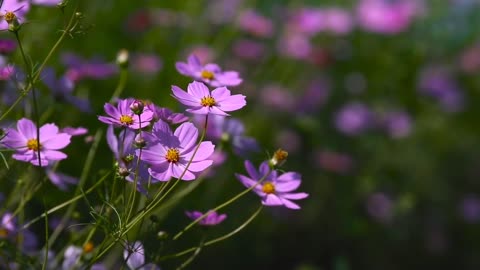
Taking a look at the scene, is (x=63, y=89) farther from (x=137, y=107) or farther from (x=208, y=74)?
(x=137, y=107)

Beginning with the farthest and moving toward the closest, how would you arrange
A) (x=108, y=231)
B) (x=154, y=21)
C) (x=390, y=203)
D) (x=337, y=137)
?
(x=337, y=137), (x=154, y=21), (x=390, y=203), (x=108, y=231)

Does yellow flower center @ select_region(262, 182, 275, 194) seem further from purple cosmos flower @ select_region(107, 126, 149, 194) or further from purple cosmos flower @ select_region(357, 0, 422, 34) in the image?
purple cosmos flower @ select_region(357, 0, 422, 34)

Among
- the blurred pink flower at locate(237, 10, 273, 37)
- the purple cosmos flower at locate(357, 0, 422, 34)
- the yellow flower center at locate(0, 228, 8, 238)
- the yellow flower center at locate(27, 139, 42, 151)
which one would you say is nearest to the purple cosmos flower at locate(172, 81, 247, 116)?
the yellow flower center at locate(27, 139, 42, 151)

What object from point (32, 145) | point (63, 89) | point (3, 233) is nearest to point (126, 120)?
point (32, 145)

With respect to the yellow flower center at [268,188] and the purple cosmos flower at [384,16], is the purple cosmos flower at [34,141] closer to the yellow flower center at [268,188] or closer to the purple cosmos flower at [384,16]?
the yellow flower center at [268,188]

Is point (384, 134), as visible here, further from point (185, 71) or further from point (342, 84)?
point (185, 71)

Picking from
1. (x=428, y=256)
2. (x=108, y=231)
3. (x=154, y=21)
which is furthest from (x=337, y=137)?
(x=108, y=231)
